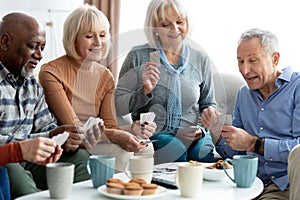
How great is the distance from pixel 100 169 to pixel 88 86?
585 millimetres

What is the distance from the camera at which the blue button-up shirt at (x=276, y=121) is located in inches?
83.6

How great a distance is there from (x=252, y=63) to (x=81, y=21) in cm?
80

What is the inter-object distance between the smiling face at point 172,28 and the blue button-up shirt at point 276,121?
388 mm

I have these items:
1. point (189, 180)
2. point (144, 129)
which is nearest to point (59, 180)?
A: point (189, 180)

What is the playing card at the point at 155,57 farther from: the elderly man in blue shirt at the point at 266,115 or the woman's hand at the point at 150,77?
the elderly man in blue shirt at the point at 266,115

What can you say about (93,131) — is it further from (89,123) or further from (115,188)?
(115,188)

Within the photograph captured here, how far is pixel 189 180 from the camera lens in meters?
1.61

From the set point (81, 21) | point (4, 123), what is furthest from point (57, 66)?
point (4, 123)

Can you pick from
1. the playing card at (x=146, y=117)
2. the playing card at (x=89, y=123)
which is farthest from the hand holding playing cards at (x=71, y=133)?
the playing card at (x=146, y=117)

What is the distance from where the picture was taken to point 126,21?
13.3 ft

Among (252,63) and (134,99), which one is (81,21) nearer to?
(134,99)

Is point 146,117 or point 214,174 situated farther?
point 146,117

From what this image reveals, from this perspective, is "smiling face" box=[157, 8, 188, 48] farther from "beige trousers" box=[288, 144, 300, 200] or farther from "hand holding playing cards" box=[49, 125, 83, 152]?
"beige trousers" box=[288, 144, 300, 200]

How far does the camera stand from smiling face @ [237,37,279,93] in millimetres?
2191
